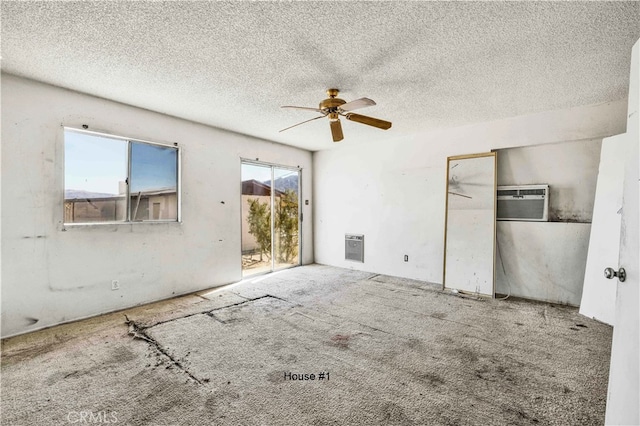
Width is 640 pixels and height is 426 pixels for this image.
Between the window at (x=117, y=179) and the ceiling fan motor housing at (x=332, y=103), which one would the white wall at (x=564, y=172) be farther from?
the window at (x=117, y=179)

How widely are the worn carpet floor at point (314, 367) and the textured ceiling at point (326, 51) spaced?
2.52 meters

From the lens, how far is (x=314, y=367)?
2.24 meters

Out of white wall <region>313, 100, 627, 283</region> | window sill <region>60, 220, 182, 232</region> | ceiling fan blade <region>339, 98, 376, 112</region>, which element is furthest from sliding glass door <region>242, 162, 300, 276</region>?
ceiling fan blade <region>339, 98, 376, 112</region>

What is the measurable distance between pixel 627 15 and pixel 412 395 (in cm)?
289

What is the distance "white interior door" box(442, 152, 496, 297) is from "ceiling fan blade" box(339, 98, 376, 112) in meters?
2.42

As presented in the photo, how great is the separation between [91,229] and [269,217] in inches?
108

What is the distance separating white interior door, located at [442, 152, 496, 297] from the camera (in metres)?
4.05

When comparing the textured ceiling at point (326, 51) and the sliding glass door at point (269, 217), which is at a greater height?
the textured ceiling at point (326, 51)

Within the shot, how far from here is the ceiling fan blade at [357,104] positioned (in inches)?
101

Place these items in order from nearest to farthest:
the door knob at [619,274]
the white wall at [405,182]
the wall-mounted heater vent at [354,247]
Answer: the door knob at [619,274], the white wall at [405,182], the wall-mounted heater vent at [354,247]

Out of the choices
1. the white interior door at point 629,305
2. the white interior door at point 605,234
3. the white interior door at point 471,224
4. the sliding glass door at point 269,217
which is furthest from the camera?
the sliding glass door at point 269,217

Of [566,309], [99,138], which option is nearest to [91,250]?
[99,138]

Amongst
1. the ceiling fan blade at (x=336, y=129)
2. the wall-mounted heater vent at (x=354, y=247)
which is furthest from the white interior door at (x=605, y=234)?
the wall-mounted heater vent at (x=354, y=247)

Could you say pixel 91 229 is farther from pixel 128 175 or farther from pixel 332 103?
pixel 332 103
